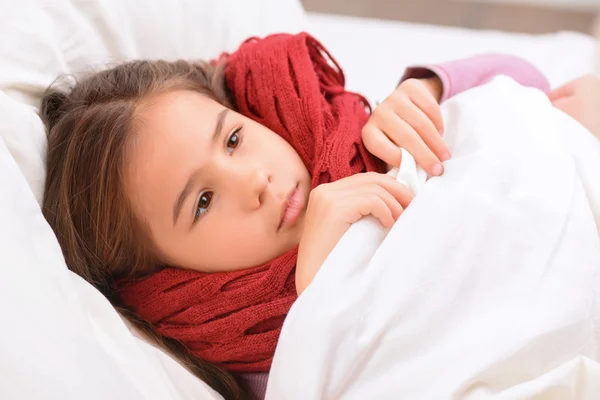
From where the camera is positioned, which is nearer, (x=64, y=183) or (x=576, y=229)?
(x=576, y=229)

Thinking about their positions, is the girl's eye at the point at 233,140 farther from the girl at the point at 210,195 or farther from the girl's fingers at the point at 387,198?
the girl's fingers at the point at 387,198

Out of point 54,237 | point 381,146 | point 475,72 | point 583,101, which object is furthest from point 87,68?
point 583,101

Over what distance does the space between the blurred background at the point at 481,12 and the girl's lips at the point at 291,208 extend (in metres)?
1.36

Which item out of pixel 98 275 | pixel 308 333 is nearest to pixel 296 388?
pixel 308 333

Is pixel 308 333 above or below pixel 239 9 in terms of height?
below

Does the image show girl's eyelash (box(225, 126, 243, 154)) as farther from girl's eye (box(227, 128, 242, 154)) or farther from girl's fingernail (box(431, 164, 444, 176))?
girl's fingernail (box(431, 164, 444, 176))

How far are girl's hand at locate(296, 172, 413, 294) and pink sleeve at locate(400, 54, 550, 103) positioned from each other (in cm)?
31

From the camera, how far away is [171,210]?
0.71 metres

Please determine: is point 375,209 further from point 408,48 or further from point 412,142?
point 408,48

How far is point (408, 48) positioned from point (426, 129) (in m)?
0.59

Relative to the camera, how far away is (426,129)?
0.73m

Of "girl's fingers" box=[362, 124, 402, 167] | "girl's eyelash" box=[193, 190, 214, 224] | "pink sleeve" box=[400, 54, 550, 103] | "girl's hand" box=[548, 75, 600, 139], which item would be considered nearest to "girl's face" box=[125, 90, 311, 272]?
"girl's eyelash" box=[193, 190, 214, 224]

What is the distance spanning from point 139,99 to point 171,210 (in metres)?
0.16

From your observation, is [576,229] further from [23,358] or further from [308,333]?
[23,358]
